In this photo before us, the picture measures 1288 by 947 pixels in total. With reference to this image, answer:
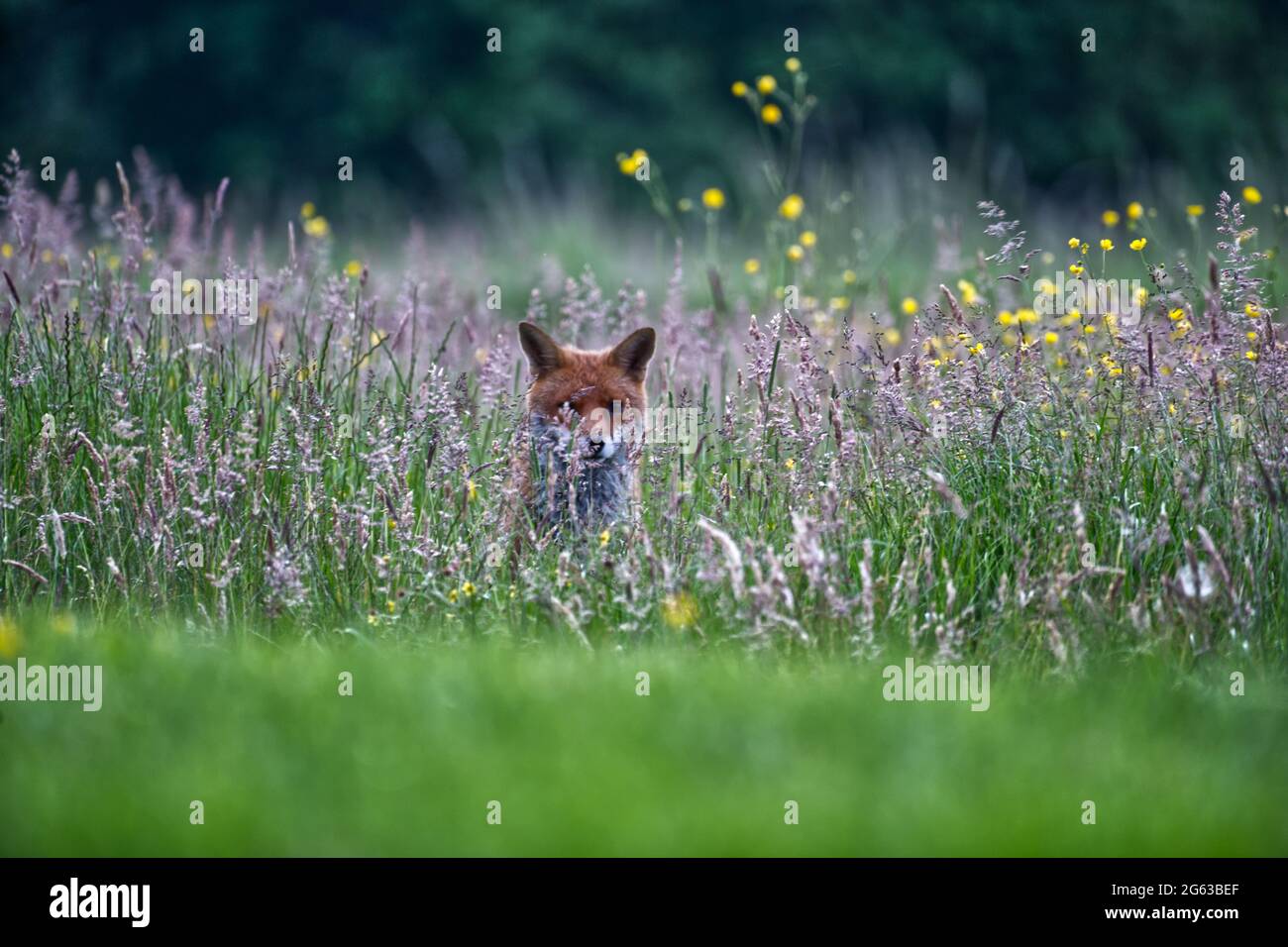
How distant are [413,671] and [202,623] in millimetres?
1382

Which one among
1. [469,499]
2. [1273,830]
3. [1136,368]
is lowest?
[1273,830]

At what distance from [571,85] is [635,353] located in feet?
47.6

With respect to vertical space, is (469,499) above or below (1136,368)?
below

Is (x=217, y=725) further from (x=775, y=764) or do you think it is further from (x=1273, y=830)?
(x=1273, y=830)

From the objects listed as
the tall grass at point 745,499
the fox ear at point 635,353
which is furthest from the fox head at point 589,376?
the tall grass at point 745,499

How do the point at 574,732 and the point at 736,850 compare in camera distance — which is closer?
the point at 736,850

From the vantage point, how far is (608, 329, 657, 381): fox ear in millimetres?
6402

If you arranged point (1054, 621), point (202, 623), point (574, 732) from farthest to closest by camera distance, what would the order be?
point (202, 623)
point (1054, 621)
point (574, 732)

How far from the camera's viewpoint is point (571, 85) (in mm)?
20016

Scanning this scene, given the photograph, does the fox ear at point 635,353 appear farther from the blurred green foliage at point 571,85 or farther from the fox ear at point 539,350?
the blurred green foliage at point 571,85

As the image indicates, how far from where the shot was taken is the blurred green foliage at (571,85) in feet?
63.6

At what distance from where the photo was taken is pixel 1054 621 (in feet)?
14.0

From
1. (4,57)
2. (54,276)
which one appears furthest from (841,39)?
(54,276)

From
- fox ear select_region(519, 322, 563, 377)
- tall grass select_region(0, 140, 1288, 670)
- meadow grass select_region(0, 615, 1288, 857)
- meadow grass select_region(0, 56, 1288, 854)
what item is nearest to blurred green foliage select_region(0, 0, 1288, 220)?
fox ear select_region(519, 322, 563, 377)
